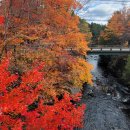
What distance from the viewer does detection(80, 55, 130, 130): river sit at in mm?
30095

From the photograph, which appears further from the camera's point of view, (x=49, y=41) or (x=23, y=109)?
(x=49, y=41)

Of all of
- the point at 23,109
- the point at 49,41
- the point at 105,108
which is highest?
the point at 49,41

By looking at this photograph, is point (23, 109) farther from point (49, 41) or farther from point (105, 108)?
point (105, 108)

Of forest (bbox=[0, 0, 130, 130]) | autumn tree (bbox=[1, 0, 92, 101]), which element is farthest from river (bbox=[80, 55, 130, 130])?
autumn tree (bbox=[1, 0, 92, 101])

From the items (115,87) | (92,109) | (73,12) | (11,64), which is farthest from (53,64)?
(115,87)

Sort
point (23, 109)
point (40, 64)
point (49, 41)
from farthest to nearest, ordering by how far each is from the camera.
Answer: point (49, 41), point (40, 64), point (23, 109)

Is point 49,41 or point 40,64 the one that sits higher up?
point 49,41

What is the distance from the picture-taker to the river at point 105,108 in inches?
1185

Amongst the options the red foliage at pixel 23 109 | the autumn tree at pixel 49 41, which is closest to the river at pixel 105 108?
the autumn tree at pixel 49 41

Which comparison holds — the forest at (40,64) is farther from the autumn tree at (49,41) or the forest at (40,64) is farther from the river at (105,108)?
the river at (105,108)

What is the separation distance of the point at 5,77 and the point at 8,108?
1.77 metres

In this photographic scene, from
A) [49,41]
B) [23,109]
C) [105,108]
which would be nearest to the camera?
[23,109]

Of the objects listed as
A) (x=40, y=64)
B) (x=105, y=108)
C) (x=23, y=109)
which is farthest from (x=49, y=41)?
(x=105, y=108)

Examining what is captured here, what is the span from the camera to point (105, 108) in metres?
35.8
